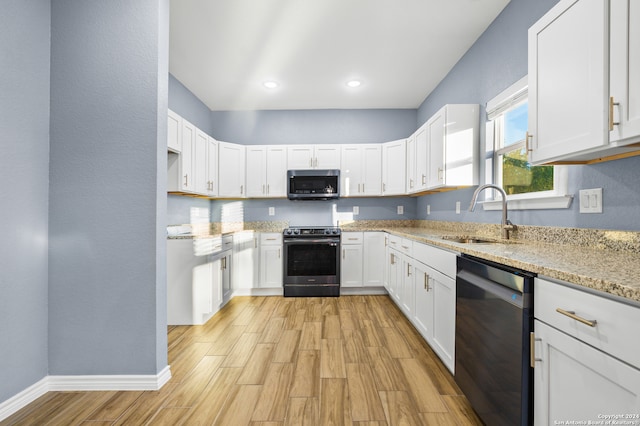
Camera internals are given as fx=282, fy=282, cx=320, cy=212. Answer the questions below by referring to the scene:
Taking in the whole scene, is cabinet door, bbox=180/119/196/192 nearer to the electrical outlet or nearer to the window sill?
the window sill

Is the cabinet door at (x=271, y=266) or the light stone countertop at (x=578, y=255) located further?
the cabinet door at (x=271, y=266)

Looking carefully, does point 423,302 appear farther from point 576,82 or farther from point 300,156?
point 300,156

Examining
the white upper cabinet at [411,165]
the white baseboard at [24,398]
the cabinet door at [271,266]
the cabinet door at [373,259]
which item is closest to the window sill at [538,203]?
the white upper cabinet at [411,165]

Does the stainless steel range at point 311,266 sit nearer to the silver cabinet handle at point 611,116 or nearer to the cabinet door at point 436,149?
the cabinet door at point 436,149

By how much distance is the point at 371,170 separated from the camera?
13.4 ft

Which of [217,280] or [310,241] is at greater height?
[310,241]

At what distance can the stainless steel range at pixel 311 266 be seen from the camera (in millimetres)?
3711

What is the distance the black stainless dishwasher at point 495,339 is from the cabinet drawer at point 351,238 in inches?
86.9

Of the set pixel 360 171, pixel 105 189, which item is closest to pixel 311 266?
pixel 360 171

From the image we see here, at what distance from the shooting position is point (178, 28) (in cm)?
244

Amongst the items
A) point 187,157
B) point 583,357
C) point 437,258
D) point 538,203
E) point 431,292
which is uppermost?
point 187,157

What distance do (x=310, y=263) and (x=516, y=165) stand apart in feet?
8.13

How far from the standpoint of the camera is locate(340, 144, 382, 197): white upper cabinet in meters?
4.07

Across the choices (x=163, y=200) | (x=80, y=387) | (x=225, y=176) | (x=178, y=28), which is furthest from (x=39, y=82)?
(x=225, y=176)
